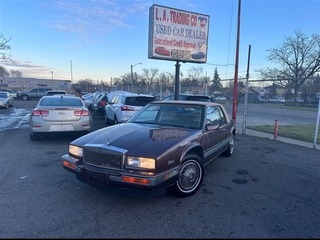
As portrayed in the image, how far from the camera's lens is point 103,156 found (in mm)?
3254

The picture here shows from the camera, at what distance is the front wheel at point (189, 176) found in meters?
3.62

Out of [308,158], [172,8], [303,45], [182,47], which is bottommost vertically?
[308,158]

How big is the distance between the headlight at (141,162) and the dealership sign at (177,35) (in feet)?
25.0

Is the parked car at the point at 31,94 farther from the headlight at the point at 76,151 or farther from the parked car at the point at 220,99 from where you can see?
the headlight at the point at 76,151

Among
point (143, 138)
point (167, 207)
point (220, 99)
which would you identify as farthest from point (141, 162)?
point (220, 99)

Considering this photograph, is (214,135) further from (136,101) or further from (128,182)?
(136,101)

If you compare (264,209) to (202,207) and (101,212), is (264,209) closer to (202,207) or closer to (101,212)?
(202,207)

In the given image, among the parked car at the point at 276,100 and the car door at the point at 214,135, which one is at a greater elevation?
the parked car at the point at 276,100

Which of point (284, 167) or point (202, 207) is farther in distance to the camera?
point (284, 167)

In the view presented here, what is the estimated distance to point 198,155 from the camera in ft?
13.6

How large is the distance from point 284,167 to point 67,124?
6066 millimetres

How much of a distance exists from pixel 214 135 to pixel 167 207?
6.43 feet

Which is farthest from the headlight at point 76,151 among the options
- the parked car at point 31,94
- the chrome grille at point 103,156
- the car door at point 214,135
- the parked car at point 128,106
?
the parked car at point 31,94

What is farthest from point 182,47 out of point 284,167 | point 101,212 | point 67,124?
point 101,212
